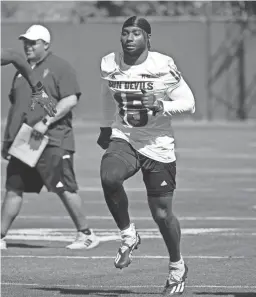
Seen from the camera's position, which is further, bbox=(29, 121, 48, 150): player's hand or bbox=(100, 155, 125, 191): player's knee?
bbox=(29, 121, 48, 150): player's hand

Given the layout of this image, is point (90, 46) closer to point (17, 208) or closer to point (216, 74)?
point (216, 74)

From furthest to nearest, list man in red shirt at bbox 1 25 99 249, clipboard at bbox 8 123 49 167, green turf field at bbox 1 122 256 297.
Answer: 1. man in red shirt at bbox 1 25 99 249
2. clipboard at bbox 8 123 49 167
3. green turf field at bbox 1 122 256 297

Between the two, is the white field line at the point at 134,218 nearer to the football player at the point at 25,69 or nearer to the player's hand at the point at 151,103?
the player's hand at the point at 151,103

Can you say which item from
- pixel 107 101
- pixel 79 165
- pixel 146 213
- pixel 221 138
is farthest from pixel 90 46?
pixel 107 101

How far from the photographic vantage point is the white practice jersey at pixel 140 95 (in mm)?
7957

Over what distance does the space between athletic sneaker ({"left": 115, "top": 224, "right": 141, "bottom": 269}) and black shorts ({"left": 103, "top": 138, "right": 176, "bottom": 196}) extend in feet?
1.25

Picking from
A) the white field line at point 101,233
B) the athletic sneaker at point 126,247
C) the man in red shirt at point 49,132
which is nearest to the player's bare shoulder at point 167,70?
the athletic sneaker at point 126,247

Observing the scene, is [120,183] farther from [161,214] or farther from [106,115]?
[106,115]

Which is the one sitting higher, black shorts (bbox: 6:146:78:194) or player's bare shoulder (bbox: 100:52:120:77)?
player's bare shoulder (bbox: 100:52:120:77)

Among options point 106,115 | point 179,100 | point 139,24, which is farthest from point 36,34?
point 179,100

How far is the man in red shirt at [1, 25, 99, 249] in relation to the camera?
34.6 ft

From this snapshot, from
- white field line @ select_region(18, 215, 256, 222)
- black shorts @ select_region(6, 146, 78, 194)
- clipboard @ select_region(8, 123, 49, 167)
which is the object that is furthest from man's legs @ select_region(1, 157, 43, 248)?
white field line @ select_region(18, 215, 256, 222)

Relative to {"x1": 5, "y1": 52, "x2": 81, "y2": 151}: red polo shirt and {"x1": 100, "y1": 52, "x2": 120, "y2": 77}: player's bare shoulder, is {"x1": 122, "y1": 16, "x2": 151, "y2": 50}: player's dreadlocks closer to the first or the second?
{"x1": 100, "y1": 52, "x2": 120, "y2": 77}: player's bare shoulder

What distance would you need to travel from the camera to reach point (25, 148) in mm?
10367
